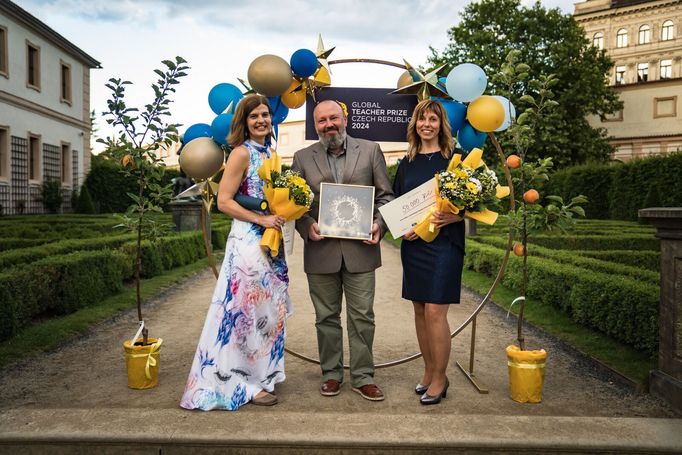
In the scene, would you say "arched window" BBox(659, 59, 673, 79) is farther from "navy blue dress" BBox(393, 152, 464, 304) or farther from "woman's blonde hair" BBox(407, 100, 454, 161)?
"navy blue dress" BBox(393, 152, 464, 304)

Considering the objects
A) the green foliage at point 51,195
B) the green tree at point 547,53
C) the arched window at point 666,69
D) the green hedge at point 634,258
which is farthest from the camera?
the arched window at point 666,69

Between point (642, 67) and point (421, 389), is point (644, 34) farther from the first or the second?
point (421, 389)

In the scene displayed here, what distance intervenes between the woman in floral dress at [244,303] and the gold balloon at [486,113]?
4.87ft

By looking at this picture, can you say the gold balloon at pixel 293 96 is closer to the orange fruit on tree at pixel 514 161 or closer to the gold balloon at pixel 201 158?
the gold balloon at pixel 201 158

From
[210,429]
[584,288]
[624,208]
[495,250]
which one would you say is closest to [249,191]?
[210,429]

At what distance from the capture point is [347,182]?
400cm

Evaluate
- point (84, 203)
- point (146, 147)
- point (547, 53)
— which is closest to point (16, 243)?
point (146, 147)

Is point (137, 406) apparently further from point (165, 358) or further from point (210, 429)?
point (165, 358)

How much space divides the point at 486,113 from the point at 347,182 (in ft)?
3.69

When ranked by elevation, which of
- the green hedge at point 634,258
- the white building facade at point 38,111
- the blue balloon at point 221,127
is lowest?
the green hedge at point 634,258

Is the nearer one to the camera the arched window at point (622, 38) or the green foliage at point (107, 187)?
the green foliage at point (107, 187)

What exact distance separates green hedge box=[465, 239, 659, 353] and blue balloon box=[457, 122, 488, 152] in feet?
5.89

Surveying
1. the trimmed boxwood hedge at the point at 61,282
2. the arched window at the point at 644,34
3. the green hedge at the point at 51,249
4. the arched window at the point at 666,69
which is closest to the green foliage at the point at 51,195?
the green hedge at the point at 51,249

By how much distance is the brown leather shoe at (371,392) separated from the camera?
3.84m
